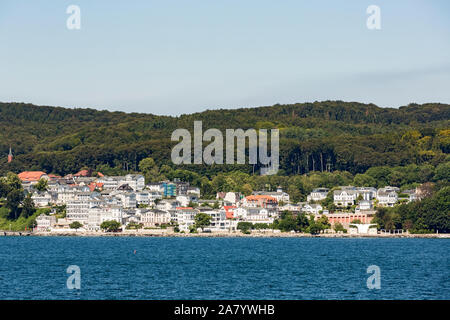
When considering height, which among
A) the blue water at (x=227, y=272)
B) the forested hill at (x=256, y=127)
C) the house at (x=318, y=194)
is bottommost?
the blue water at (x=227, y=272)

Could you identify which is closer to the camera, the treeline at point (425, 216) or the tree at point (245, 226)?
the treeline at point (425, 216)

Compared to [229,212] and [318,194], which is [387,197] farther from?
[229,212]

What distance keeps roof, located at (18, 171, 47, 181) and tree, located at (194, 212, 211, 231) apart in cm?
4819

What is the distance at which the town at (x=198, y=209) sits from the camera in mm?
112125

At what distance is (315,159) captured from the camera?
512ft

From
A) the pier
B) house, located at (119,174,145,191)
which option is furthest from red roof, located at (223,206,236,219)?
house, located at (119,174,145,191)

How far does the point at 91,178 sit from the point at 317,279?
108 m

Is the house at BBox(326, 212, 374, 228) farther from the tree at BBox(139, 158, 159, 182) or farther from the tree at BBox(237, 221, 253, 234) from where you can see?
the tree at BBox(139, 158, 159, 182)

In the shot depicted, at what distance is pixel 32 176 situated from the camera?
154 m

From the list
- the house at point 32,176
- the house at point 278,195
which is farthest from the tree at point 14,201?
the house at point 278,195

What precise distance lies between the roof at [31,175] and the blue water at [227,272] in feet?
229

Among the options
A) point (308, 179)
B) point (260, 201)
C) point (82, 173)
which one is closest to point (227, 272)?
point (260, 201)

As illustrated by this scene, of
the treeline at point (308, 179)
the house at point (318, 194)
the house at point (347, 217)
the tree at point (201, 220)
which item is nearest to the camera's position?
the house at point (347, 217)

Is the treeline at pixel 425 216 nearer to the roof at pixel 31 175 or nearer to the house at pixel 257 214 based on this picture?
the house at pixel 257 214
